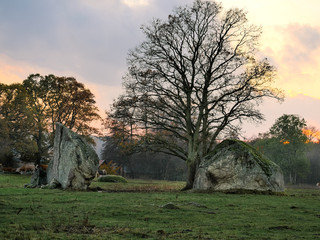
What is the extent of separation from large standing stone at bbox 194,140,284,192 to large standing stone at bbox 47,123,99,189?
8066 mm

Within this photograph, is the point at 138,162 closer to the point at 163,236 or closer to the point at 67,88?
the point at 67,88

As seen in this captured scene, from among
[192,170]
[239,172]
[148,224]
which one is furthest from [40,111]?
[148,224]

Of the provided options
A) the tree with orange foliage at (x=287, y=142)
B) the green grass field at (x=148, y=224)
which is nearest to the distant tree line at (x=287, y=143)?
the tree with orange foliage at (x=287, y=142)

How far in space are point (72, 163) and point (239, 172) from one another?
444 inches

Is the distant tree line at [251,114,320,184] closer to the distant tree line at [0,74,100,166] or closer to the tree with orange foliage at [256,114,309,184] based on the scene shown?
the tree with orange foliage at [256,114,309,184]

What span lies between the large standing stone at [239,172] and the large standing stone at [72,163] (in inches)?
318

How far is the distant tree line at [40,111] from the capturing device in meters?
51.8

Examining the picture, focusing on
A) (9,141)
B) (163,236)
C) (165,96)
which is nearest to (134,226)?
(163,236)

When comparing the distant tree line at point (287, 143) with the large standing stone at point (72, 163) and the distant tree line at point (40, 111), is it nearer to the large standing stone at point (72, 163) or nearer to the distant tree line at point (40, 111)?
the distant tree line at point (40, 111)

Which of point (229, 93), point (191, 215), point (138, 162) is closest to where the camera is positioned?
point (191, 215)

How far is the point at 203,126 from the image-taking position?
30062 millimetres

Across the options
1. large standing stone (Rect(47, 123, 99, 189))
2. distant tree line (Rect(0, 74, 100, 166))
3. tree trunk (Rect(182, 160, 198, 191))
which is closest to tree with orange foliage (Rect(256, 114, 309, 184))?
distant tree line (Rect(0, 74, 100, 166))

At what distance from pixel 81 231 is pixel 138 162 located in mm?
86119

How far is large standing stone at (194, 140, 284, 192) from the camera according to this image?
2391 cm
